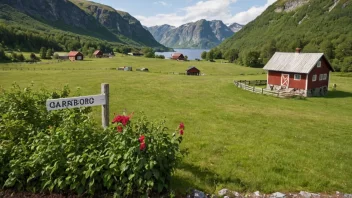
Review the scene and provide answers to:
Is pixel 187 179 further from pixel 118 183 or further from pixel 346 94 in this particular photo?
pixel 346 94

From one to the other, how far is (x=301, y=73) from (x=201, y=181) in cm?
3807

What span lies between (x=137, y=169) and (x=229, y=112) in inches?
732

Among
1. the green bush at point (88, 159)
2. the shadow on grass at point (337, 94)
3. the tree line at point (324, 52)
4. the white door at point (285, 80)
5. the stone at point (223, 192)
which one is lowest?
the stone at point (223, 192)

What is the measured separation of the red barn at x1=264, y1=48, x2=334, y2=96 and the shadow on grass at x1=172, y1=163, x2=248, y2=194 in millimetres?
36461

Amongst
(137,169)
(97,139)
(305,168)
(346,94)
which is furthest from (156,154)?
(346,94)

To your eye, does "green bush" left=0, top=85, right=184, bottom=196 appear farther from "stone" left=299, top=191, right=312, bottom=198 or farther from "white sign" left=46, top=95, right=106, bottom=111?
"stone" left=299, top=191, right=312, bottom=198

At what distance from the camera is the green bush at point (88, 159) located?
7.12m

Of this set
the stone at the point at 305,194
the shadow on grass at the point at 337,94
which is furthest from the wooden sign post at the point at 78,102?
the shadow on grass at the point at 337,94

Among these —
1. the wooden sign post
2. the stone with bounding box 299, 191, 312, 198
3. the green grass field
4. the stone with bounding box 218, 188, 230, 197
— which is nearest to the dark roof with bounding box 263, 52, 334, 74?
the green grass field

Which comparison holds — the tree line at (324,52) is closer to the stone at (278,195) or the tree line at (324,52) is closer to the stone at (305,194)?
the stone at (305,194)

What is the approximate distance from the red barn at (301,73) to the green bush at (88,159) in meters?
39.1

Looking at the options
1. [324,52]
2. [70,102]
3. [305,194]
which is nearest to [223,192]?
[305,194]

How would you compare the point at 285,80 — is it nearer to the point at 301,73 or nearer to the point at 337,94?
the point at 301,73

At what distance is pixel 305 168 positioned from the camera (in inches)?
441
